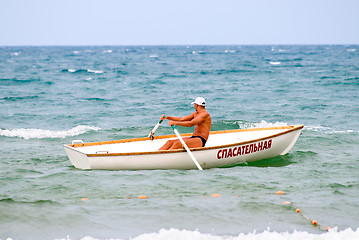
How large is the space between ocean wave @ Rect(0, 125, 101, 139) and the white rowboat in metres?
4.64

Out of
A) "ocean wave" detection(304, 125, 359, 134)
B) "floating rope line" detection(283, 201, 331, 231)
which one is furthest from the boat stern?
"ocean wave" detection(304, 125, 359, 134)

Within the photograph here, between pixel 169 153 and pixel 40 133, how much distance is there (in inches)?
292

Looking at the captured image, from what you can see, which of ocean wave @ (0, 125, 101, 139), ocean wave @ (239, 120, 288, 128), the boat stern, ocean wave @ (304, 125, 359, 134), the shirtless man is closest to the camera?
the boat stern

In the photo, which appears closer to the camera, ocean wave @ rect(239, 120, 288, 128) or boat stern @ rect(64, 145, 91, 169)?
boat stern @ rect(64, 145, 91, 169)

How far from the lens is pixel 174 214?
792 cm

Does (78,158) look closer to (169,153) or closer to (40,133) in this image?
(169,153)

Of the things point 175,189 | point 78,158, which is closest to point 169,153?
point 175,189

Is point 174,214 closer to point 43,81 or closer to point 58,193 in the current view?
point 58,193

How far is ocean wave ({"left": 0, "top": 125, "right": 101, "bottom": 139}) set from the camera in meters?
15.8

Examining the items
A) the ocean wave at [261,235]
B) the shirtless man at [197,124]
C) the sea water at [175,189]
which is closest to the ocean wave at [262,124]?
the sea water at [175,189]

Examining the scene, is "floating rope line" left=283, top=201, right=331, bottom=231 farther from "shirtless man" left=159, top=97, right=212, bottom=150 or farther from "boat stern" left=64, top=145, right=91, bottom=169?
"boat stern" left=64, top=145, right=91, bottom=169

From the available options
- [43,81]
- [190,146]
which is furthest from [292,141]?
[43,81]

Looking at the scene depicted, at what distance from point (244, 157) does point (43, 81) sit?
2902 cm

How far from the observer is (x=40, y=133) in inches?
640
